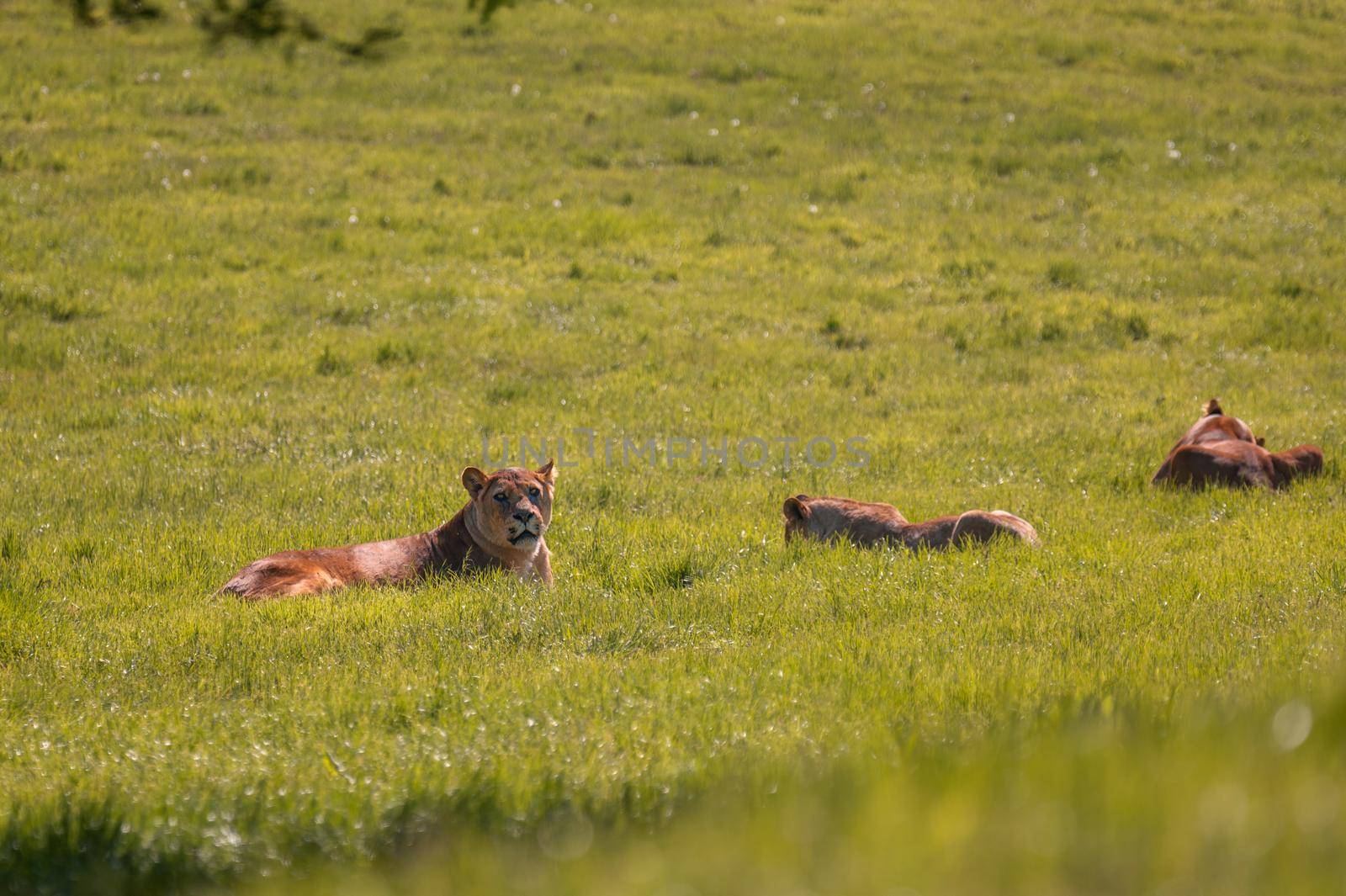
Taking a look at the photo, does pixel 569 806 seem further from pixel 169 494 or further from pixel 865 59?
pixel 865 59

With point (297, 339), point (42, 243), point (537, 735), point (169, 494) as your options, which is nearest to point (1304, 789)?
point (537, 735)

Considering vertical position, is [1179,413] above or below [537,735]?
below

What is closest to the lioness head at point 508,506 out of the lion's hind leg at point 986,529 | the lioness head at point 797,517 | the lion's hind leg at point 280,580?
the lion's hind leg at point 280,580

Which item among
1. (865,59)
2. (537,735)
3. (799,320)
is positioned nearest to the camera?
(537,735)

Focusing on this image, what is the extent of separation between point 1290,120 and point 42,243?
24.4 meters

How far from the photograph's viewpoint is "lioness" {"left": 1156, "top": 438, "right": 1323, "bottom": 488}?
37.1 ft

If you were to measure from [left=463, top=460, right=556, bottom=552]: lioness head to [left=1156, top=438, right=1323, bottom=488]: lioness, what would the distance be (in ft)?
19.5

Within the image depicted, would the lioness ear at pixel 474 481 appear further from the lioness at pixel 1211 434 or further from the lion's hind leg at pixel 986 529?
the lioness at pixel 1211 434

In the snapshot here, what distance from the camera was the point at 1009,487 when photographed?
11.9m

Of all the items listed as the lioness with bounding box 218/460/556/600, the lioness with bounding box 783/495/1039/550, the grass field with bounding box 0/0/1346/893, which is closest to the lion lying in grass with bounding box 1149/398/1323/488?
the grass field with bounding box 0/0/1346/893

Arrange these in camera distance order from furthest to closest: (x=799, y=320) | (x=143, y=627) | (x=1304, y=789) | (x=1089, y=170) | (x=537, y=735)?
(x=1089, y=170) < (x=799, y=320) < (x=143, y=627) < (x=537, y=735) < (x=1304, y=789)

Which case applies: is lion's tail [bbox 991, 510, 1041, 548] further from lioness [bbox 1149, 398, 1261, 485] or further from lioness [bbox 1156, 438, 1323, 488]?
lioness [bbox 1149, 398, 1261, 485]

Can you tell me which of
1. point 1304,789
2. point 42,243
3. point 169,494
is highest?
point 1304,789

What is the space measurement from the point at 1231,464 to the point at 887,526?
3610mm
